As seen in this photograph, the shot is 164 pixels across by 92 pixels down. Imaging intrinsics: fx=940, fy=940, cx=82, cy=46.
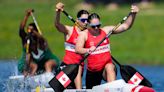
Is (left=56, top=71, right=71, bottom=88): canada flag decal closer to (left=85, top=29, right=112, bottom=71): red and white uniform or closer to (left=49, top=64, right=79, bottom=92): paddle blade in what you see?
(left=49, top=64, right=79, bottom=92): paddle blade

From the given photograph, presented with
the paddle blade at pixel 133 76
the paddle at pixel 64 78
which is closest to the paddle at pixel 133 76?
the paddle blade at pixel 133 76

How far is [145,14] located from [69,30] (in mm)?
24909

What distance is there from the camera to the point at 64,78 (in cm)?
1859

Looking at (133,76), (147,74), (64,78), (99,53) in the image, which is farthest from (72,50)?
(147,74)

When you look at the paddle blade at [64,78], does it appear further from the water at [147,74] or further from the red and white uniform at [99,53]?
the water at [147,74]

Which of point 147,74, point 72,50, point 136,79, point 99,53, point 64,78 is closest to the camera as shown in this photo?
point 99,53

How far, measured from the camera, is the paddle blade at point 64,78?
1855 cm

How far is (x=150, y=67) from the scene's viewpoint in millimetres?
33594

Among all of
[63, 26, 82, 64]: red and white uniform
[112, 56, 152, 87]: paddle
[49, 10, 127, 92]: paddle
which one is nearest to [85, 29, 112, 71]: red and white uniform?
[49, 10, 127, 92]: paddle

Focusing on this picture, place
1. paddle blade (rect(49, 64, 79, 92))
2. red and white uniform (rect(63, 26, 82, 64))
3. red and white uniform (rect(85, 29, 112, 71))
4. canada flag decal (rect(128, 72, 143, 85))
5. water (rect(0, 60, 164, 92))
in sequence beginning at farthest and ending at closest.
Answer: water (rect(0, 60, 164, 92)) → red and white uniform (rect(63, 26, 82, 64)) → canada flag decal (rect(128, 72, 143, 85)) → paddle blade (rect(49, 64, 79, 92)) → red and white uniform (rect(85, 29, 112, 71))

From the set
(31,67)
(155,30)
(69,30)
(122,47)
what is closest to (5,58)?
(122,47)

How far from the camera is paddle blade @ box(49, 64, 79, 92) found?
18.5 metres

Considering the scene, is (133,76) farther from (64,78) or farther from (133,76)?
(64,78)

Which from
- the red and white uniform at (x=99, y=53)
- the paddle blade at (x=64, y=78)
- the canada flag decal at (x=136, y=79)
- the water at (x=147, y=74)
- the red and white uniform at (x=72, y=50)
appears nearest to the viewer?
the red and white uniform at (x=99, y=53)
